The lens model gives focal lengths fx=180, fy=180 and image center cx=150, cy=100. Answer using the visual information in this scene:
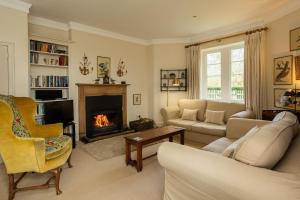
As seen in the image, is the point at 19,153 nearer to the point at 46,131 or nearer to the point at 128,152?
the point at 46,131

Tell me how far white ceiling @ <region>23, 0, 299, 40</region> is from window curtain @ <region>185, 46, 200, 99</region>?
2.35 feet

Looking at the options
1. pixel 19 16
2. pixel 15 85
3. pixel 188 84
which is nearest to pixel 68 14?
pixel 19 16

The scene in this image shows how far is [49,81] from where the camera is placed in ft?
12.9

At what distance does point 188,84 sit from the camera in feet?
18.3

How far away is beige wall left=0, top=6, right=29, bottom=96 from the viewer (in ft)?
10.2

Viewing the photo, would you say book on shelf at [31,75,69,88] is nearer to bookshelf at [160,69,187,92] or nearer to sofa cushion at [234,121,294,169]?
bookshelf at [160,69,187,92]

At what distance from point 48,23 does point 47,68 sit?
3.41ft

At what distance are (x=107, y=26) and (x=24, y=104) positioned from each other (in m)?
2.76

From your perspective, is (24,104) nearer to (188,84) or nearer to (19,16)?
(19,16)

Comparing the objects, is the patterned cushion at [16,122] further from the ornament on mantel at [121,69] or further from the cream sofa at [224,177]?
the ornament on mantel at [121,69]

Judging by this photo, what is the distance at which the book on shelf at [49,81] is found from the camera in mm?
3801

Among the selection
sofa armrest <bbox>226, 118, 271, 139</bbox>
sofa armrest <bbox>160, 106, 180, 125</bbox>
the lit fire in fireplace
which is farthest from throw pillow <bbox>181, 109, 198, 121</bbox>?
the lit fire in fireplace

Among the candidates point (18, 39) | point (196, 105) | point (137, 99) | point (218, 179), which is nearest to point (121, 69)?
point (137, 99)

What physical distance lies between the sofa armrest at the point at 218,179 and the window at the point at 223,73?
12.9 ft
